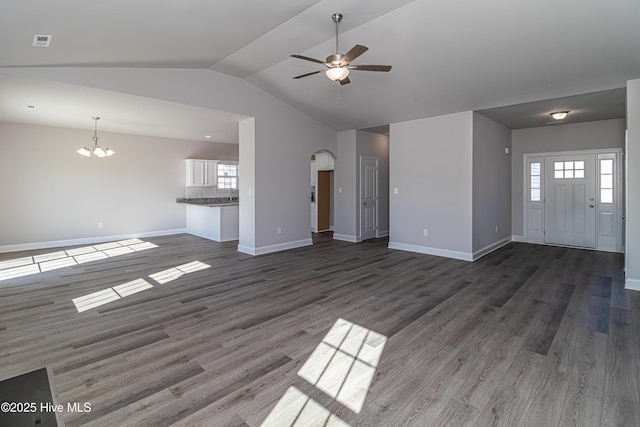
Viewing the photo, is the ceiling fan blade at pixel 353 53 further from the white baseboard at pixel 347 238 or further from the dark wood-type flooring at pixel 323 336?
the white baseboard at pixel 347 238

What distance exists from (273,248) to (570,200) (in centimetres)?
659

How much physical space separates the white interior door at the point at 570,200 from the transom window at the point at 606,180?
5.0 inches

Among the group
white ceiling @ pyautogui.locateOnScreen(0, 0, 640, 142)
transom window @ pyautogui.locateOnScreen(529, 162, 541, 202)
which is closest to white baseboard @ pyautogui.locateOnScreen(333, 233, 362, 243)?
white ceiling @ pyautogui.locateOnScreen(0, 0, 640, 142)

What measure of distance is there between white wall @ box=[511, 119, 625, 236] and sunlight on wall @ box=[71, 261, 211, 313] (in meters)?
7.18

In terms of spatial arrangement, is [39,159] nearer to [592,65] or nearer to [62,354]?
[62,354]

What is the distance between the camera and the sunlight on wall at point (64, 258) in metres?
5.23

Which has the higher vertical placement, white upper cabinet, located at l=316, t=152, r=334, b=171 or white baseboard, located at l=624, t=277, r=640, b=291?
white upper cabinet, located at l=316, t=152, r=334, b=171

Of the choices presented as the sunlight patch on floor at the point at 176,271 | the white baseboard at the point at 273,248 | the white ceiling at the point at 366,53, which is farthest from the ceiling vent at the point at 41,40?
the white baseboard at the point at 273,248

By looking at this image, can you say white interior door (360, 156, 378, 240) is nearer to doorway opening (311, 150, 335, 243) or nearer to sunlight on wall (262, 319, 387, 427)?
doorway opening (311, 150, 335, 243)

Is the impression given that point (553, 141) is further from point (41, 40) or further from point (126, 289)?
point (41, 40)

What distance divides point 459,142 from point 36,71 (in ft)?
21.1

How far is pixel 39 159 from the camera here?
697 centimetres

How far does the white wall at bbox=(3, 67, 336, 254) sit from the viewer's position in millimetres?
4820

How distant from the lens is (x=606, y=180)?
6.63 m
